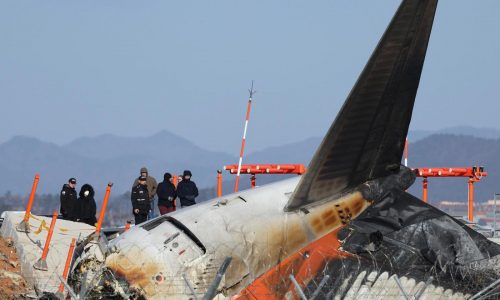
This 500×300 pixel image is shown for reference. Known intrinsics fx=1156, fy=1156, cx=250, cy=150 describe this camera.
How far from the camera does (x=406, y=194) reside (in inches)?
750

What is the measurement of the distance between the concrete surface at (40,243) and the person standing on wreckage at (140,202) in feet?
4.03

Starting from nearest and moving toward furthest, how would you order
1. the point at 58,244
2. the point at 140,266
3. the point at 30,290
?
1. the point at 140,266
2. the point at 30,290
3. the point at 58,244

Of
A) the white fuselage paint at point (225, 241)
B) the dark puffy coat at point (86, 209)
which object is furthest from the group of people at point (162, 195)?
the white fuselage paint at point (225, 241)

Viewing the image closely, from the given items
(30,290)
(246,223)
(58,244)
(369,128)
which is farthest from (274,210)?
(58,244)

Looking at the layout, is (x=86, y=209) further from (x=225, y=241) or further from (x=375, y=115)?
(x=375, y=115)

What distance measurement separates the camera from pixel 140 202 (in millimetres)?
26875

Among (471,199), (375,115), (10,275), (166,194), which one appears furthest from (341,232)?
(166,194)

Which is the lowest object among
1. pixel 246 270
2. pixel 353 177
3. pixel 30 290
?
pixel 30 290

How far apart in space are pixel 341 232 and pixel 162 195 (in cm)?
990

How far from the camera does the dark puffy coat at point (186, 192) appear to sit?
27469 mm

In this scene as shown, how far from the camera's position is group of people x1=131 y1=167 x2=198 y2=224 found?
26938 mm

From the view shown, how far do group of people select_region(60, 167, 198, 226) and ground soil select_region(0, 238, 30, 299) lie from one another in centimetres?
219

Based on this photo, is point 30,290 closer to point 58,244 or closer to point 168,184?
point 58,244

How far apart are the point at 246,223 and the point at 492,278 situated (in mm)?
3965
